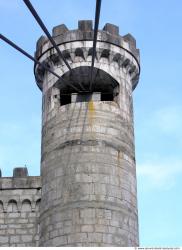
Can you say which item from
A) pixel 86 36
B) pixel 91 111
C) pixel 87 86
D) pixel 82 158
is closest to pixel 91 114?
pixel 91 111

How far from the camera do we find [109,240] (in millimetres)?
13547

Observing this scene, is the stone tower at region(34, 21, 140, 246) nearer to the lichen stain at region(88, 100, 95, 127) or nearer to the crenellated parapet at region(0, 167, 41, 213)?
the lichen stain at region(88, 100, 95, 127)

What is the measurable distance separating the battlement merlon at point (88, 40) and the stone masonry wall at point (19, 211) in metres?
2.87

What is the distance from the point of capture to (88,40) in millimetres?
15539

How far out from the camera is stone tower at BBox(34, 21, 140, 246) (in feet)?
45.3

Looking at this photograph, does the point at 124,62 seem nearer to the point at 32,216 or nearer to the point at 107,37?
the point at 107,37

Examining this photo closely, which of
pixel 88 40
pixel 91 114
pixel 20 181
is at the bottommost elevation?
pixel 20 181

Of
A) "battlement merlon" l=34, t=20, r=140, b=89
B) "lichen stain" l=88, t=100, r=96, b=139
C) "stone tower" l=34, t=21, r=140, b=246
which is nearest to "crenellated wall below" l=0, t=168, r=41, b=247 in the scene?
"stone tower" l=34, t=21, r=140, b=246

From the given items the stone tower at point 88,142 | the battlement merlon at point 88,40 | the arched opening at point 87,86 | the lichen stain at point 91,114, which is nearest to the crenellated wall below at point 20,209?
the stone tower at point 88,142

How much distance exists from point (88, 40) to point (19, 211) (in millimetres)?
4583

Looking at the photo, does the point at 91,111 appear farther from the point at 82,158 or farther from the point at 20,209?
the point at 20,209

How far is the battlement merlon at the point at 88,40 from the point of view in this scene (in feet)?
51.2

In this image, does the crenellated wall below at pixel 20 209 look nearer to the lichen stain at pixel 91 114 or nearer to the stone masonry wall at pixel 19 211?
the stone masonry wall at pixel 19 211

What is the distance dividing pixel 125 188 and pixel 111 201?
59 centimetres
